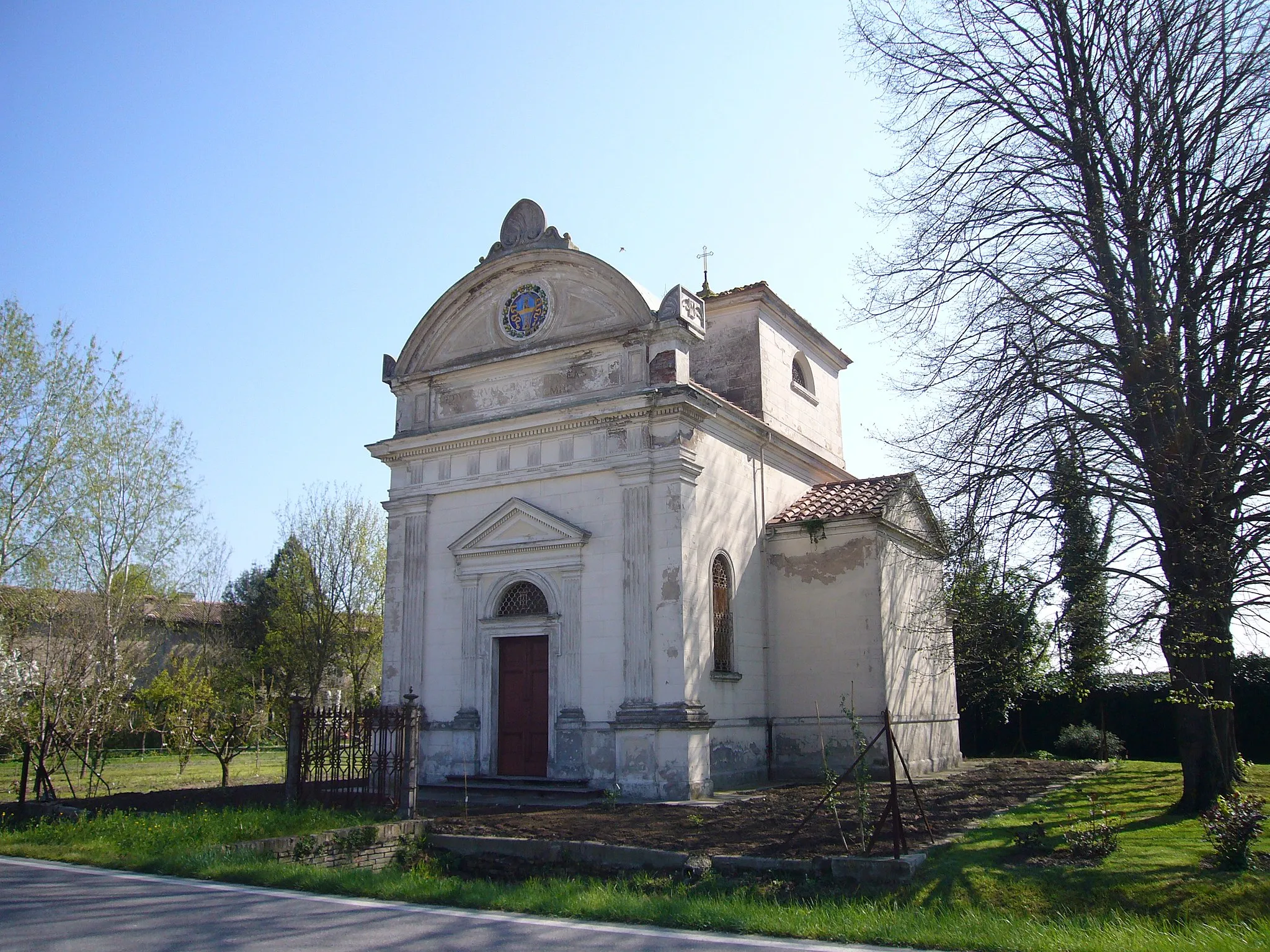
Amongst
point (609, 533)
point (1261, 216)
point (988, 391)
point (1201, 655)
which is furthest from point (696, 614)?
point (1261, 216)

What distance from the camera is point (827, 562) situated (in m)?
18.2

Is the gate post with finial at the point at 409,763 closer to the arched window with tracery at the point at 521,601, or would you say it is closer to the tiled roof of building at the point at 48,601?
the arched window with tracery at the point at 521,601

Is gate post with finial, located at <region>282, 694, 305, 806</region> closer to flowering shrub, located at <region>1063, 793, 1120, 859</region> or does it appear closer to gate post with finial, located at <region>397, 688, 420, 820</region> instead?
gate post with finial, located at <region>397, 688, 420, 820</region>

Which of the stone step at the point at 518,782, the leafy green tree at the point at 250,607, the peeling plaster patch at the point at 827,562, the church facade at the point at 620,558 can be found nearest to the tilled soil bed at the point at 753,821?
the church facade at the point at 620,558

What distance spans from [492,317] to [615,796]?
31.9ft

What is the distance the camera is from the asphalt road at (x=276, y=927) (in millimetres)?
6645

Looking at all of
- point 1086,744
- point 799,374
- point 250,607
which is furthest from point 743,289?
point 250,607

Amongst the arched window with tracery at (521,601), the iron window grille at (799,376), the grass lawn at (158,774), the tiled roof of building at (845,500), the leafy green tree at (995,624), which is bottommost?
the grass lawn at (158,774)

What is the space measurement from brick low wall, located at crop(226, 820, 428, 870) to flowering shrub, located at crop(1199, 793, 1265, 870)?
891 centimetres

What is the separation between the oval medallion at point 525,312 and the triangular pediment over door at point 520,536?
11.6 ft

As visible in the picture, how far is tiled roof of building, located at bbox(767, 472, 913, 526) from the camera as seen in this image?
18.3 m

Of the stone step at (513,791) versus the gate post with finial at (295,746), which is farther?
the stone step at (513,791)

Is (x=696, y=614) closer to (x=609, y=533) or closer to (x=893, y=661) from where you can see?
(x=609, y=533)

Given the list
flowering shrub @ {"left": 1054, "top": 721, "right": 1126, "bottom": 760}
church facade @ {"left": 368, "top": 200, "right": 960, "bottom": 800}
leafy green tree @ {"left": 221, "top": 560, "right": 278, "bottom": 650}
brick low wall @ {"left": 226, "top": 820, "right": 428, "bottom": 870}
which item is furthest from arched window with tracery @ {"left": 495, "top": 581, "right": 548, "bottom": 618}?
leafy green tree @ {"left": 221, "top": 560, "right": 278, "bottom": 650}
